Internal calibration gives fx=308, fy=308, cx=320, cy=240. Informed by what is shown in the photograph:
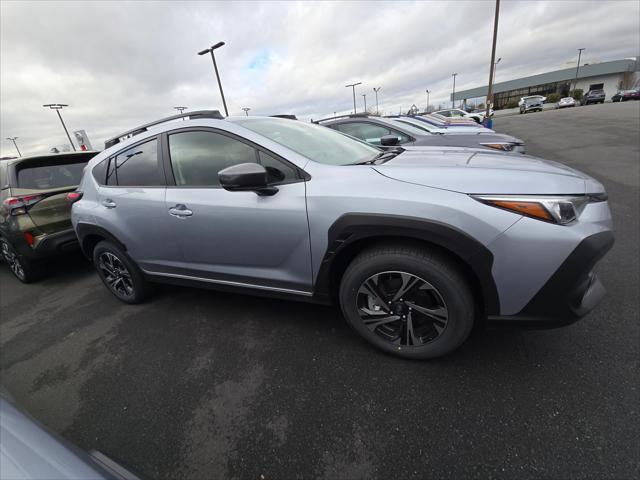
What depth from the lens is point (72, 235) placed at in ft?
12.6

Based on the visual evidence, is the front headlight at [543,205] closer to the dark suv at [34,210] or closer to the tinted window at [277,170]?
the tinted window at [277,170]

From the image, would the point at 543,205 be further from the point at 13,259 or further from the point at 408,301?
the point at 13,259

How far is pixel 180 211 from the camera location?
2.29 meters

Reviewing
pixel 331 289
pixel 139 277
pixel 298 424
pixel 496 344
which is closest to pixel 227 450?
pixel 298 424

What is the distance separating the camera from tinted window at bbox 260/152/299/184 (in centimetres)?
195

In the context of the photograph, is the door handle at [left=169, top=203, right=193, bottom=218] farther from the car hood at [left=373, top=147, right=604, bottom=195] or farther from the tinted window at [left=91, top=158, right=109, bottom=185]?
the car hood at [left=373, top=147, right=604, bottom=195]

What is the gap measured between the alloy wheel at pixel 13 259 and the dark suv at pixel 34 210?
26 millimetres

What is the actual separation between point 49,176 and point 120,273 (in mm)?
2074

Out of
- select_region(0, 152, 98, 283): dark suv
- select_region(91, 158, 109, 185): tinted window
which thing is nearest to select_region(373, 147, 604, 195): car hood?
select_region(91, 158, 109, 185): tinted window

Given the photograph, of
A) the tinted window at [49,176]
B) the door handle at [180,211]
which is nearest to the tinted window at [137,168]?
the door handle at [180,211]

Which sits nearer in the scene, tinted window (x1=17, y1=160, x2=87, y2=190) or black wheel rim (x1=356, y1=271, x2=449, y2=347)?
black wheel rim (x1=356, y1=271, x2=449, y2=347)

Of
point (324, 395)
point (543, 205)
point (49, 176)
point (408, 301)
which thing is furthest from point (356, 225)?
point (49, 176)

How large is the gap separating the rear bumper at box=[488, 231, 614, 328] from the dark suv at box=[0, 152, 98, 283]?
4681mm

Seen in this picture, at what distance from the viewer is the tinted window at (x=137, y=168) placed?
8.27 ft
